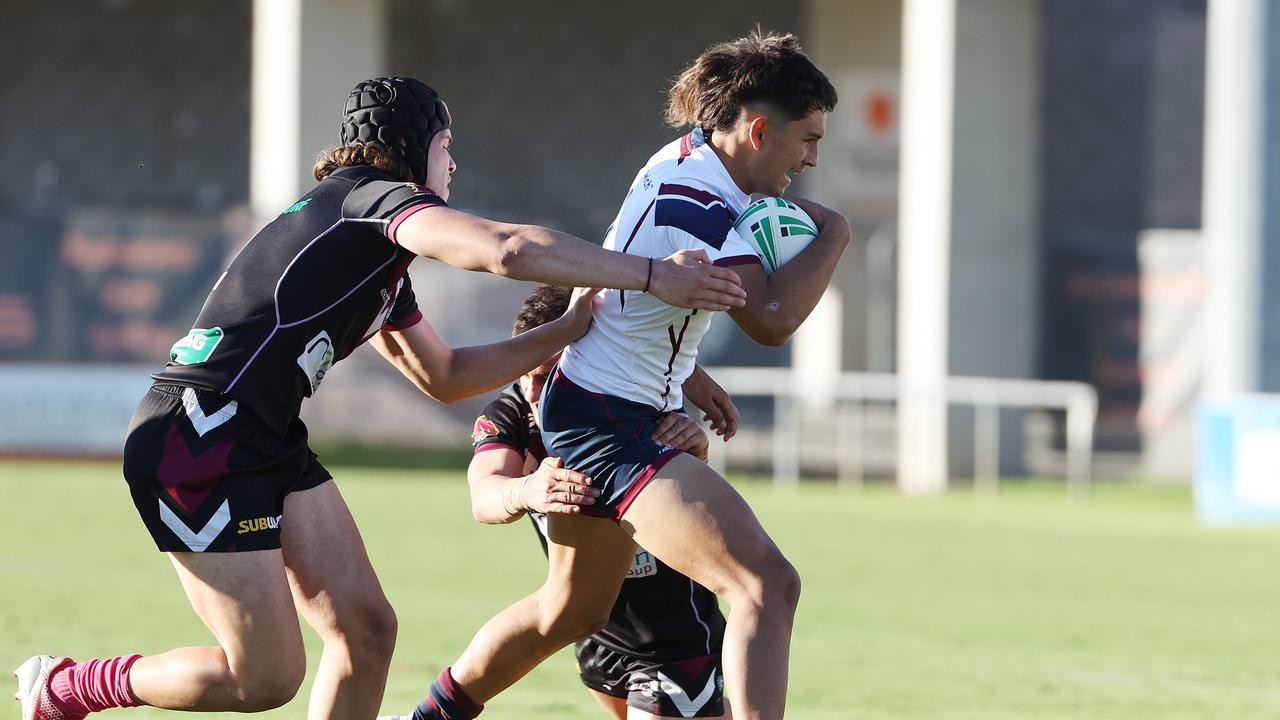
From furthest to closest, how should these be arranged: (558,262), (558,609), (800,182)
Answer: (800,182) → (558,609) → (558,262)

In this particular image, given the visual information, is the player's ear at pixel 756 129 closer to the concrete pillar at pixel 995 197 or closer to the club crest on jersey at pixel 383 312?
the club crest on jersey at pixel 383 312

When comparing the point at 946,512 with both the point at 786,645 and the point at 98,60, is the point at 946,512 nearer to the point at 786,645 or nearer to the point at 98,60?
the point at 786,645

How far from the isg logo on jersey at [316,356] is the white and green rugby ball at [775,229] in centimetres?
121

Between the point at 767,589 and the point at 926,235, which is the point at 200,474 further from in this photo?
the point at 926,235

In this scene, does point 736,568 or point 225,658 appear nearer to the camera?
point 736,568

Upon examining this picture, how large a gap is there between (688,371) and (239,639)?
150 centimetres

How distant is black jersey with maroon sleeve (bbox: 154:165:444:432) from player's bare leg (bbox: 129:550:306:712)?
0.42 m

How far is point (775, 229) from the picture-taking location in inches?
209

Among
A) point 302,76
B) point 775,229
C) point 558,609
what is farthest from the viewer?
point 302,76

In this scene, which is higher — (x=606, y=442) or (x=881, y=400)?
(x=606, y=442)

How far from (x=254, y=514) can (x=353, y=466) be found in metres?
15.9

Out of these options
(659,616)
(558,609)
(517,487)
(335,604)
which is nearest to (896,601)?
(659,616)

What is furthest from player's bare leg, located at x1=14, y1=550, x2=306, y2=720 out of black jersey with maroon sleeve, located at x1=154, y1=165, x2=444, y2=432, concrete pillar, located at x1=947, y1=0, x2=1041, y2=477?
concrete pillar, located at x1=947, y1=0, x2=1041, y2=477

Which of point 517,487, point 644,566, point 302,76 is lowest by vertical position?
point 644,566
